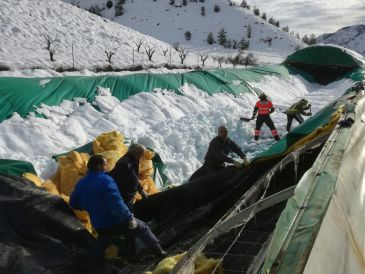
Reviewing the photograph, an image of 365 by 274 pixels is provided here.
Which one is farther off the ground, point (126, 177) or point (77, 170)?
point (126, 177)

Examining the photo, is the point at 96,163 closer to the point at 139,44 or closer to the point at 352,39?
the point at 139,44

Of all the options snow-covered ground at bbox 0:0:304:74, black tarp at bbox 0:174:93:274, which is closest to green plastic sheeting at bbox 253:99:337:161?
black tarp at bbox 0:174:93:274

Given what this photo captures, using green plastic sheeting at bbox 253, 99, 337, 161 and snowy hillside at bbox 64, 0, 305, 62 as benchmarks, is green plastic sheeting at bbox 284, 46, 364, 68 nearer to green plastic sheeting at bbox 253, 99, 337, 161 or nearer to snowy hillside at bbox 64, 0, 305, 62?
green plastic sheeting at bbox 253, 99, 337, 161

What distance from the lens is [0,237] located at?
161 inches

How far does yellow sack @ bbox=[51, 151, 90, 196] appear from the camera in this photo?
596 centimetres

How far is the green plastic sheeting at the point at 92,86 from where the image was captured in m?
8.38

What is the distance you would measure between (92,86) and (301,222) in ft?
27.9

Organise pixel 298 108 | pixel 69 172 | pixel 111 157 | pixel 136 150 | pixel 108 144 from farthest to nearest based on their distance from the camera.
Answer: pixel 298 108 < pixel 108 144 < pixel 111 157 < pixel 69 172 < pixel 136 150

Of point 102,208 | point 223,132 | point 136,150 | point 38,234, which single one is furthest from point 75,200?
point 223,132

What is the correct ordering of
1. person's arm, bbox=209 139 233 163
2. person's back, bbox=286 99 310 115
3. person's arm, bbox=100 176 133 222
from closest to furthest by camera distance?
person's arm, bbox=100 176 133 222, person's arm, bbox=209 139 233 163, person's back, bbox=286 99 310 115

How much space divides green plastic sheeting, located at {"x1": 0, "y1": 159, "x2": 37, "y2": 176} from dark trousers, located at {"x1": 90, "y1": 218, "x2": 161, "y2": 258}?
2052 mm

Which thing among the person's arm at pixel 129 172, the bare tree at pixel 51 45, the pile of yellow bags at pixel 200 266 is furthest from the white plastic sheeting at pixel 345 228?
the bare tree at pixel 51 45

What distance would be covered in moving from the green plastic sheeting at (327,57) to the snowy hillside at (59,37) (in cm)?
1063

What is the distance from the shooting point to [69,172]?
237 inches
